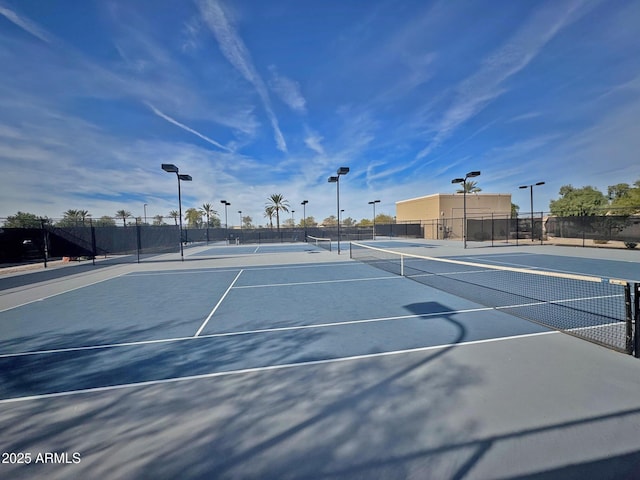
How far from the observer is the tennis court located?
227cm

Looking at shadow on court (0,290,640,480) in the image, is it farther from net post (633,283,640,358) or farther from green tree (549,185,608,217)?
green tree (549,185,608,217)

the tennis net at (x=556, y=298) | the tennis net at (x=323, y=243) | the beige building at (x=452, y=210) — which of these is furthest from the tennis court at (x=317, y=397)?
the beige building at (x=452, y=210)

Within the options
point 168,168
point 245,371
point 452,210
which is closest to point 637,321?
point 245,371

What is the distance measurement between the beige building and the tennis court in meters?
35.7

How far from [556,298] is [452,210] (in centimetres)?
3562

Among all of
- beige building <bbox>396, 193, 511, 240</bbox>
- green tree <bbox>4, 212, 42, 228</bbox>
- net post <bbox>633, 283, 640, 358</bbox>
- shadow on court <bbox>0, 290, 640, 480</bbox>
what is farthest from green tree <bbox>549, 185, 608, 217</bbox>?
green tree <bbox>4, 212, 42, 228</bbox>

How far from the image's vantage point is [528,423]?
104 inches

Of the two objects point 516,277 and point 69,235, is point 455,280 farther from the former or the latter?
point 69,235

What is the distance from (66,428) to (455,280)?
1015 centimetres

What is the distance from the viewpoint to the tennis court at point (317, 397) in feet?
7.45

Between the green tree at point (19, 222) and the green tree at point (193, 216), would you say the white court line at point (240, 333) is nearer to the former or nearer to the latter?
the green tree at point (19, 222)

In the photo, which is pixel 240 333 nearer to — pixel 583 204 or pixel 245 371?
pixel 245 371

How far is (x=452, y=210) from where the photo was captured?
39.8 meters

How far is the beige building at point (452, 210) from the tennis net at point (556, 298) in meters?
29.6
